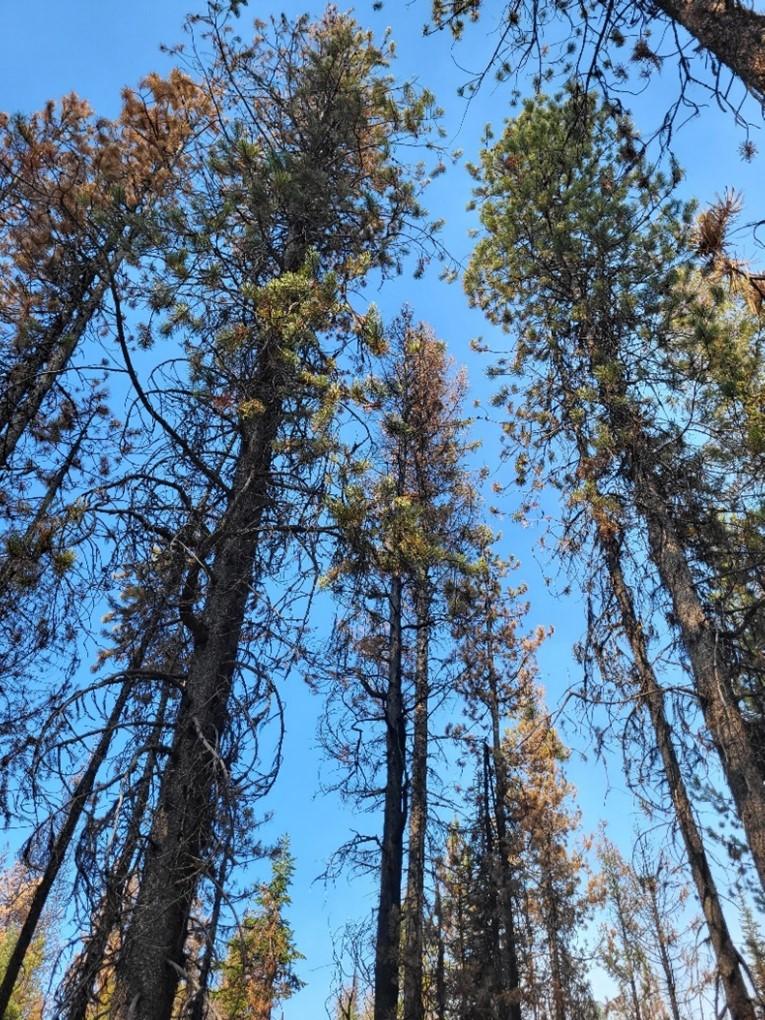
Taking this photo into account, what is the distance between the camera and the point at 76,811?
3.44 metres

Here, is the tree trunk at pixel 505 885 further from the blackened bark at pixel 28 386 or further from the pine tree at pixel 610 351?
the blackened bark at pixel 28 386

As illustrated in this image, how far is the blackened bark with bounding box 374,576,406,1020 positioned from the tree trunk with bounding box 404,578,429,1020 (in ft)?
1.14

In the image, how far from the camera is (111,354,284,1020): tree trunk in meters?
3.00

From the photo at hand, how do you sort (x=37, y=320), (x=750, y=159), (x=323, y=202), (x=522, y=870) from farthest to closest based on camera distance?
(x=522, y=870), (x=37, y=320), (x=323, y=202), (x=750, y=159)

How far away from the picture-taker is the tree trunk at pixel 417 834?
801 centimetres

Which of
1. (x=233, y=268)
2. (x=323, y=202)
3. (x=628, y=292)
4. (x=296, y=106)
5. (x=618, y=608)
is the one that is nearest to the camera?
(x=233, y=268)

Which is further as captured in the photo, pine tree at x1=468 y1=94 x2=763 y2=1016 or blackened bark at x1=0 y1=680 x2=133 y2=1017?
pine tree at x1=468 y1=94 x2=763 y2=1016

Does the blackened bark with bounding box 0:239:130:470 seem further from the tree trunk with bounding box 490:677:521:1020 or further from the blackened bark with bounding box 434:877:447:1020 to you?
the tree trunk with bounding box 490:677:521:1020

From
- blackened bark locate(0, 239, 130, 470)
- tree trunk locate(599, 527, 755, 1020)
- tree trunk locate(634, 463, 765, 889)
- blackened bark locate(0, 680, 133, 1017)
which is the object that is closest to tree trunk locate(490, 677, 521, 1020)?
tree trunk locate(599, 527, 755, 1020)

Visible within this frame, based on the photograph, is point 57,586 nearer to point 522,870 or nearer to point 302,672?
point 302,672

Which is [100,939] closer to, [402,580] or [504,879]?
[402,580]

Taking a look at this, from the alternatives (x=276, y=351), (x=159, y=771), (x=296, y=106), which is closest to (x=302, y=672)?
(x=159, y=771)

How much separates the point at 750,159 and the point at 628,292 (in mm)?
4569

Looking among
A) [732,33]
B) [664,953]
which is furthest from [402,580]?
[664,953]
